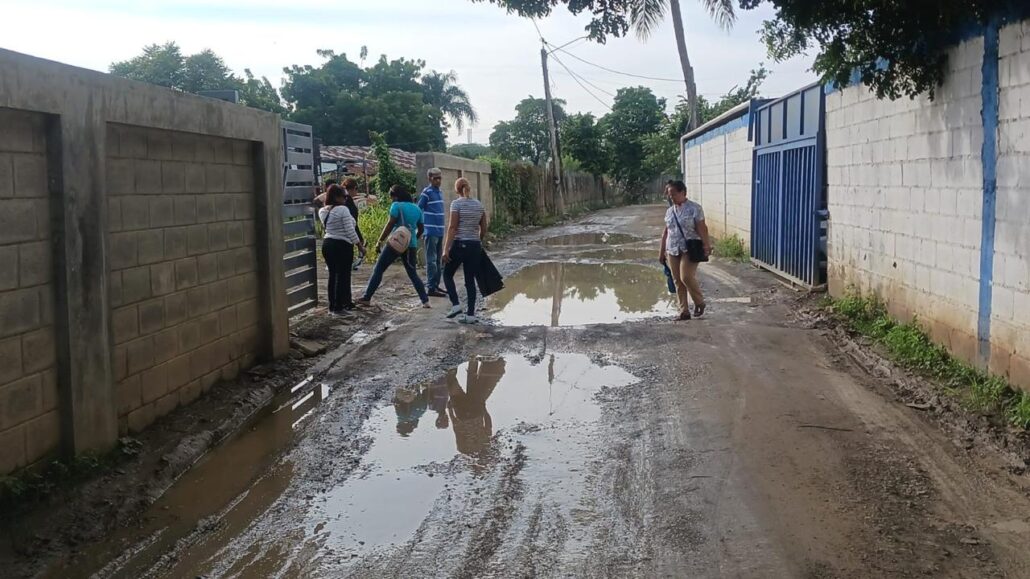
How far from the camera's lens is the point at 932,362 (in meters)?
7.40

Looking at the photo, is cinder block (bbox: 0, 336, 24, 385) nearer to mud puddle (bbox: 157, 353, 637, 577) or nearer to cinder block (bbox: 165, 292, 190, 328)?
mud puddle (bbox: 157, 353, 637, 577)

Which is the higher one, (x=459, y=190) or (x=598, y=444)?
(x=459, y=190)

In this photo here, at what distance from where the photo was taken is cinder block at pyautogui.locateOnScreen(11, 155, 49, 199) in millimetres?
4676

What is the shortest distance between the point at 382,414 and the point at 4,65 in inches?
139

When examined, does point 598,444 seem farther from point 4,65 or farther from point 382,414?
point 4,65

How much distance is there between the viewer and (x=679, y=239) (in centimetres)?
1034

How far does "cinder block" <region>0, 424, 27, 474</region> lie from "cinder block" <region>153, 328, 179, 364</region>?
1544 mm

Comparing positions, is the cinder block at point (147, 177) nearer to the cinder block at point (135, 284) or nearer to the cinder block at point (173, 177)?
the cinder block at point (173, 177)

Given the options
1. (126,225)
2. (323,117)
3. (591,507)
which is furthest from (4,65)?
(323,117)

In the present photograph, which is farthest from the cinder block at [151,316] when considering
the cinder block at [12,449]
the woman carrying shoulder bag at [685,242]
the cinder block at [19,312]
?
the woman carrying shoulder bag at [685,242]

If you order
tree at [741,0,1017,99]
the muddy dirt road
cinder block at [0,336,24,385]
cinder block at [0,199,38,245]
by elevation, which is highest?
tree at [741,0,1017,99]

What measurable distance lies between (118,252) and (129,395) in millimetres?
930

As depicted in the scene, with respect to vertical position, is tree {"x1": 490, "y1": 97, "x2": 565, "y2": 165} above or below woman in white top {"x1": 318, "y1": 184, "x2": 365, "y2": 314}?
above

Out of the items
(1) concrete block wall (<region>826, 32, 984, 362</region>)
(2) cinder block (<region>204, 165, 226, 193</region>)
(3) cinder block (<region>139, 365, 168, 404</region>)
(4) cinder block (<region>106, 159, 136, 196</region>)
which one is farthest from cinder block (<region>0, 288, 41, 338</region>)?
(1) concrete block wall (<region>826, 32, 984, 362</region>)
